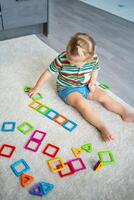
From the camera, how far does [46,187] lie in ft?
3.25

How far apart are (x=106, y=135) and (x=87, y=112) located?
0.17 m

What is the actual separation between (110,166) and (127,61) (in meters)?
1.05

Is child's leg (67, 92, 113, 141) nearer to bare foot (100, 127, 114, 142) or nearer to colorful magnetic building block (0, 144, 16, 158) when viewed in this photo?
bare foot (100, 127, 114, 142)

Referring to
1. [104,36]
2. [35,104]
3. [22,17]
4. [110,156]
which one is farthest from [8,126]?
[104,36]

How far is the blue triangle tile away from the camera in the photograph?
97 centimetres

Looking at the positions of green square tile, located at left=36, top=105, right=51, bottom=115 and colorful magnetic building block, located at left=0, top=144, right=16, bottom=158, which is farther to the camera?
green square tile, located at left=36, top=105, right=51, bottom=115

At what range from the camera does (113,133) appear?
4.09 ft

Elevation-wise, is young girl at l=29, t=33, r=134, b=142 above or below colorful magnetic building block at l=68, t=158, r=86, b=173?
above

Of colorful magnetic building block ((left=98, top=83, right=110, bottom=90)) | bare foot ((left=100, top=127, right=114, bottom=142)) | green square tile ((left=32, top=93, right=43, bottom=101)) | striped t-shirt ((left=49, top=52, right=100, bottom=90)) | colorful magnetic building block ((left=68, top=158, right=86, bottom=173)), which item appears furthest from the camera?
colorful magnetic building block ((left=98, top=83, right=110, bottom=90))

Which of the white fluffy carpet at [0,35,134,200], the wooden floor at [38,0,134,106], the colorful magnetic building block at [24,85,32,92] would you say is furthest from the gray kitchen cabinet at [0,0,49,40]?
the colorful magnetic building block at [24,85,32,92]

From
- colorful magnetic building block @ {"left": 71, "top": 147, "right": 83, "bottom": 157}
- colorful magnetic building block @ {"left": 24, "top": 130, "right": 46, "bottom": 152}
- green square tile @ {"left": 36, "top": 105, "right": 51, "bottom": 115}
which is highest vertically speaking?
green square tile @ {"left": 36, "top": 105, "right": 51, "bottom": 115}

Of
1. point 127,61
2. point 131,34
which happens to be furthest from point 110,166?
point 131,34

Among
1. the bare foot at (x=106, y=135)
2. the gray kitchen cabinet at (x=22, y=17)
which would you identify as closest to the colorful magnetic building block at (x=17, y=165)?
the bare foot at (x=106, y=135)

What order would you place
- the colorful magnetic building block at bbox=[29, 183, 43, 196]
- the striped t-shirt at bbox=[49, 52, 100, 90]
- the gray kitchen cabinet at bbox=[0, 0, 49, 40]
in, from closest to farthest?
the colorful magnetic building block at bbox=[29, 183, 43, 196]
the striped t-shirt at bbox=[49, 52, 100, 90]
the gray kitchen cabinet at bbox=[0, 0, 49, 40]
